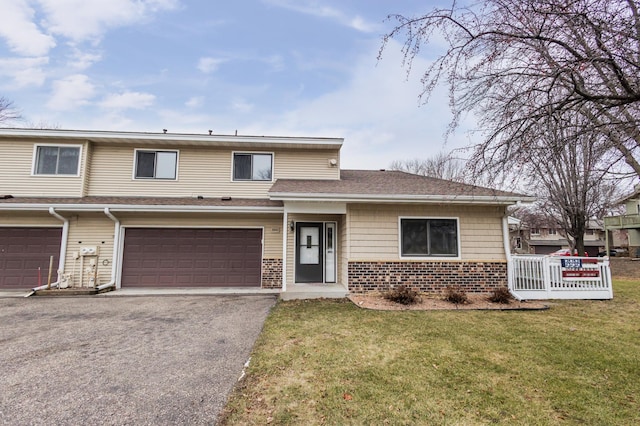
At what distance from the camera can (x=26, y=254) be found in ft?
30.0

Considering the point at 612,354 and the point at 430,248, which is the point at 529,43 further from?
the point at 430,248

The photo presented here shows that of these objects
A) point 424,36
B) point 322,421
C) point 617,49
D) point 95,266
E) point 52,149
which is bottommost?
point 322,421

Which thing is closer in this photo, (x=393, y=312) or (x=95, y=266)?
(x=393, y=312)

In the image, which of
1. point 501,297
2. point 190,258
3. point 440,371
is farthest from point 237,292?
point 501,297

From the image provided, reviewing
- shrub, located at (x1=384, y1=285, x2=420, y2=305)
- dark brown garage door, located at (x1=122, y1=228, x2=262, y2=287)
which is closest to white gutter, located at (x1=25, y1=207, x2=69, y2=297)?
dark brown garage door, located at (x1=122, y1=228, x2=262, y2=287)

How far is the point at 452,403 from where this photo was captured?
287 centimetres

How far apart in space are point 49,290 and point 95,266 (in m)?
1.16

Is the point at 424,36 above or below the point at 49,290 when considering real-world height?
above

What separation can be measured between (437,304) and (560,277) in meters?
3.77

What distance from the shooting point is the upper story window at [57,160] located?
9555 mm

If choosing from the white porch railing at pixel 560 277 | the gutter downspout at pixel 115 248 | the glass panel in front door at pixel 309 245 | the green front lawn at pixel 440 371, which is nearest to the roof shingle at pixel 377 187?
the glass panel in front door at pixel 309 245

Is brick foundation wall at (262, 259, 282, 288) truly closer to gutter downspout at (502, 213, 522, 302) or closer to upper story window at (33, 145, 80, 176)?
gutter downspout at (502, 213, 522, 302)

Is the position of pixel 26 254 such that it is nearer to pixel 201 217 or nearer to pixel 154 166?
pixel 154 166

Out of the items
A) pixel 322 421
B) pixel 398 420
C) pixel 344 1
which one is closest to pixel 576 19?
pixel 344 1
